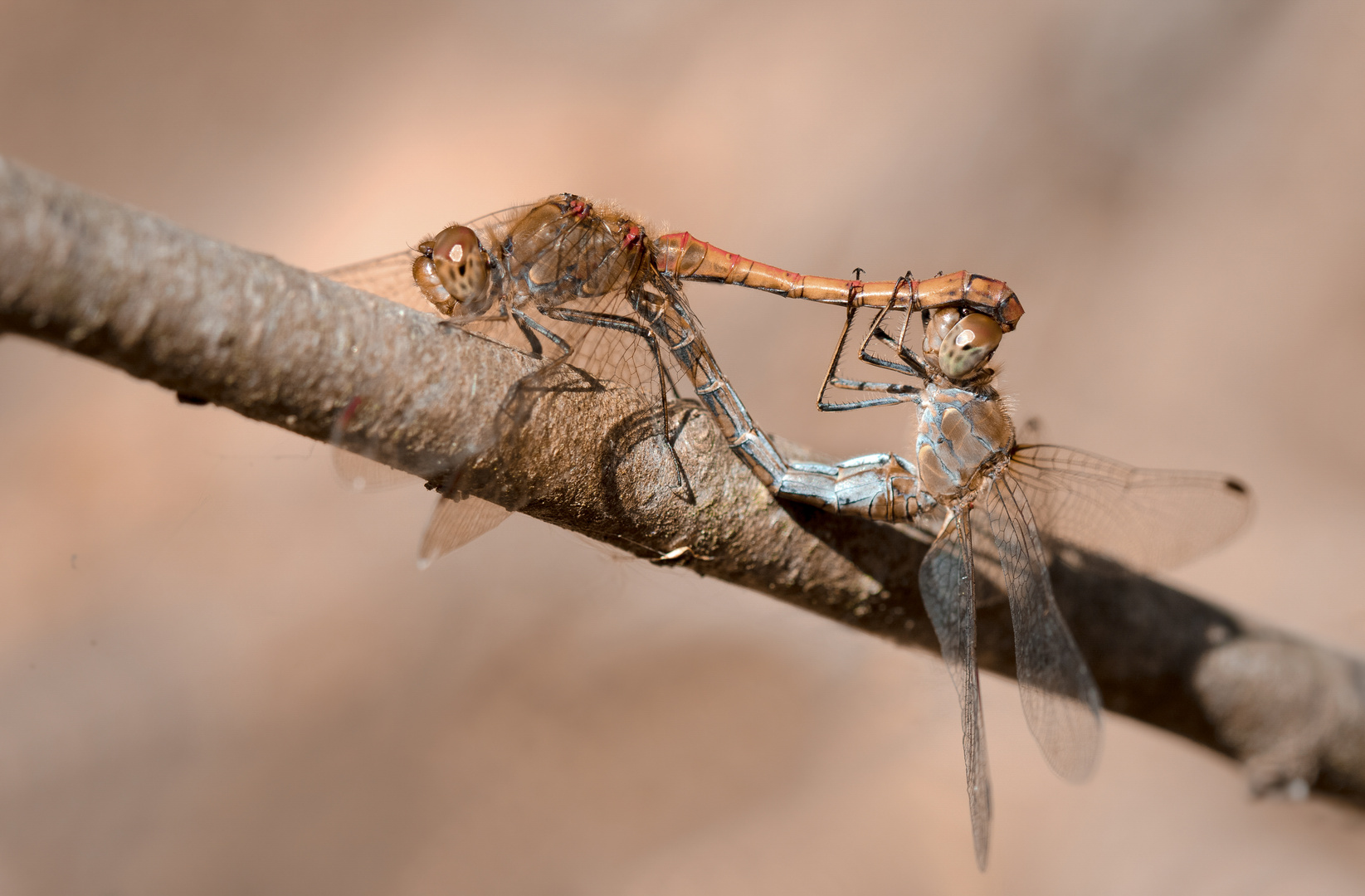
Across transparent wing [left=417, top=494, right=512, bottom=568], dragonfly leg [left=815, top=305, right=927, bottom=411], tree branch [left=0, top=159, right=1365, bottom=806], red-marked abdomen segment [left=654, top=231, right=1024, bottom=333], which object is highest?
red-marked abdomen segment [left=654, top=231, right=1024, bottom=333]

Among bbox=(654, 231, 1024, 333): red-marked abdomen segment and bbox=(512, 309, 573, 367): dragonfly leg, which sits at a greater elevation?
bbox=(654, 231, 1024, 333): red-marked abdomen segment

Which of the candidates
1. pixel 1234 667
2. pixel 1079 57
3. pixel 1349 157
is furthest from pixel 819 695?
pixel 1349 157

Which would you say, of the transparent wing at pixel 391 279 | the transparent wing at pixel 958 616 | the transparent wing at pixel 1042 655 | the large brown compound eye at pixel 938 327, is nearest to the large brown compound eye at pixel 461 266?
the transparent wing at pixel 391 279

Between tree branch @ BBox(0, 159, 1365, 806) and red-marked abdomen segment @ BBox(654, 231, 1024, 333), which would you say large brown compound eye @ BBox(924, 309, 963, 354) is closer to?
red-marked abdomen segment @ BBox(654, 231, 1024, 333)

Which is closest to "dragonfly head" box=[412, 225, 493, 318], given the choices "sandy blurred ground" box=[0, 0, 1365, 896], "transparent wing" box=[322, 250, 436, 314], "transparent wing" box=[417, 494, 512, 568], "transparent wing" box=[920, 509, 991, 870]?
"transparent wing" box=[322, 250, 436, 314]

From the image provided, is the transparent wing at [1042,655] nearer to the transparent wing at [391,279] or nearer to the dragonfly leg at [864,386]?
the dragonfly leg at [864,386]
